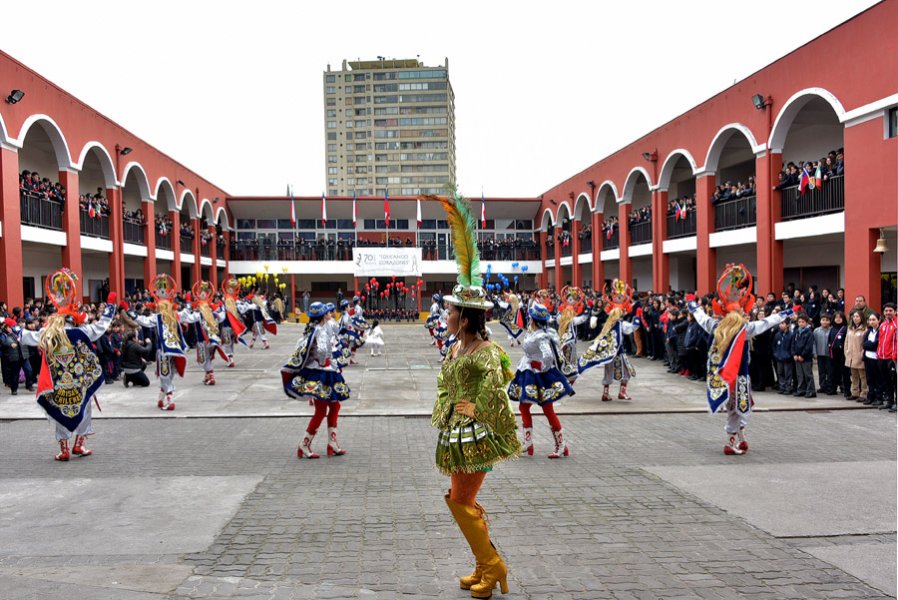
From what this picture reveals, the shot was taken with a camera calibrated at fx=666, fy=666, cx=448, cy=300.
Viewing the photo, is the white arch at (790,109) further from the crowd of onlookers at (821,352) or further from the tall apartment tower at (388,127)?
the tall apartment tower at (388,127)

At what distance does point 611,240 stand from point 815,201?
14.2 m

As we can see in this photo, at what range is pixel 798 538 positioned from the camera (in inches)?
192

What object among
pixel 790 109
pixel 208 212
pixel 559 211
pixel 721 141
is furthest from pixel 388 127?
pixel 790 109

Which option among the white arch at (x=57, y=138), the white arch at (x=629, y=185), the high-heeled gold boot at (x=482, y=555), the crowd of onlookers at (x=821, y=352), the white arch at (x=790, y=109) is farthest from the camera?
the white arch at (x=629, y=185)

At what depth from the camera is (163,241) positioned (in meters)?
30.0

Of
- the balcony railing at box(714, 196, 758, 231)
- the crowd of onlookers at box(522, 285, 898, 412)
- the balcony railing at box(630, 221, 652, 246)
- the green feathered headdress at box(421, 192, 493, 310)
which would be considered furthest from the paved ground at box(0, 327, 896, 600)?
the balcony railing at box(630, 221, 652, 246)

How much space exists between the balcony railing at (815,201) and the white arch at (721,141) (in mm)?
1680

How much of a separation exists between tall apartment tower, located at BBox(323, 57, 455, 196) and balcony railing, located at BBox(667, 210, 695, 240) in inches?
3313

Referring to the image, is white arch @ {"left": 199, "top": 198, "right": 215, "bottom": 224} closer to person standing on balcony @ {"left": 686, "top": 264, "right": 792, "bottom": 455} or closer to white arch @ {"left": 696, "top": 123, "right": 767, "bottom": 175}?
white arch @ {"left": 696, "top": 123, "right": 767, "bottom": 175}

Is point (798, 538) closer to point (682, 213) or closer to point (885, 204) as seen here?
point (885, 204)

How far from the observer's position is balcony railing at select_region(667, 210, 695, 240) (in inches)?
918

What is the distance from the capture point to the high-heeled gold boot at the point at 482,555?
3918mm

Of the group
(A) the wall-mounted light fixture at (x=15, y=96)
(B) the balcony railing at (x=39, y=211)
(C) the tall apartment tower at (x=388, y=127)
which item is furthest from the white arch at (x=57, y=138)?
(C) the tall apartment tower at (x=388, y=127)

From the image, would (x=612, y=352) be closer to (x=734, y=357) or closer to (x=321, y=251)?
(x=734, y=357)
